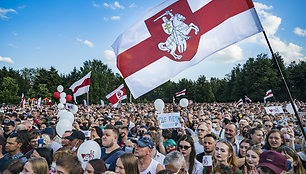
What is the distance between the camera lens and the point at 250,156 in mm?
3777

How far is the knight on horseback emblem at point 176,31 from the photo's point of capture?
4.79m

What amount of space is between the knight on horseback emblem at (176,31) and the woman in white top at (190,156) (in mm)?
1848

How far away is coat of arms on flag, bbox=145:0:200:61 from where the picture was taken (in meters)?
4.79

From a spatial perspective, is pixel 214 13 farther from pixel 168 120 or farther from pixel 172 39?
pixel 168 120

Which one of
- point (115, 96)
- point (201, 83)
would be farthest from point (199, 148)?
point (201, 83)

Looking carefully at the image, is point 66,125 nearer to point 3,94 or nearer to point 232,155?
point 232,155

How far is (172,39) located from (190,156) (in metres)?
2.53

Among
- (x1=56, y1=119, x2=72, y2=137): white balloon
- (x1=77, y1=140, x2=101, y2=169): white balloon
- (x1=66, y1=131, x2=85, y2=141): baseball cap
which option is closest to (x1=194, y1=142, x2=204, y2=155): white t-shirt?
(x1=77, y1=140, x2=101, y2=169): white balloon

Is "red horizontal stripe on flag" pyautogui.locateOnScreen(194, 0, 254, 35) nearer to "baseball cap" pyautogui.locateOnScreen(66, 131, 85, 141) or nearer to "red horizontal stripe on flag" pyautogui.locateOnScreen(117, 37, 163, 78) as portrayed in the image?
"red horizontal stripe on flag" pyautogui.locateOnScreen(117, 37, 163, 78)

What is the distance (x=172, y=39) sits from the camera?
4.85m

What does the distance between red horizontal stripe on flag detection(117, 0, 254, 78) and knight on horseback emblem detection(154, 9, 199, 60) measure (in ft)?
0.80

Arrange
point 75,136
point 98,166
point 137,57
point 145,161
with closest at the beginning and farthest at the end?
point 98,166 → point 145,161 → point 75,136 → point 137,57

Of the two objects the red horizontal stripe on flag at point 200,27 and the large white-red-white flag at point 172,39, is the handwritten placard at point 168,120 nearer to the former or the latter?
the large white-red-white flag at point 172,39

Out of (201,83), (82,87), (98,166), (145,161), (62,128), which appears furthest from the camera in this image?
(201,83)
